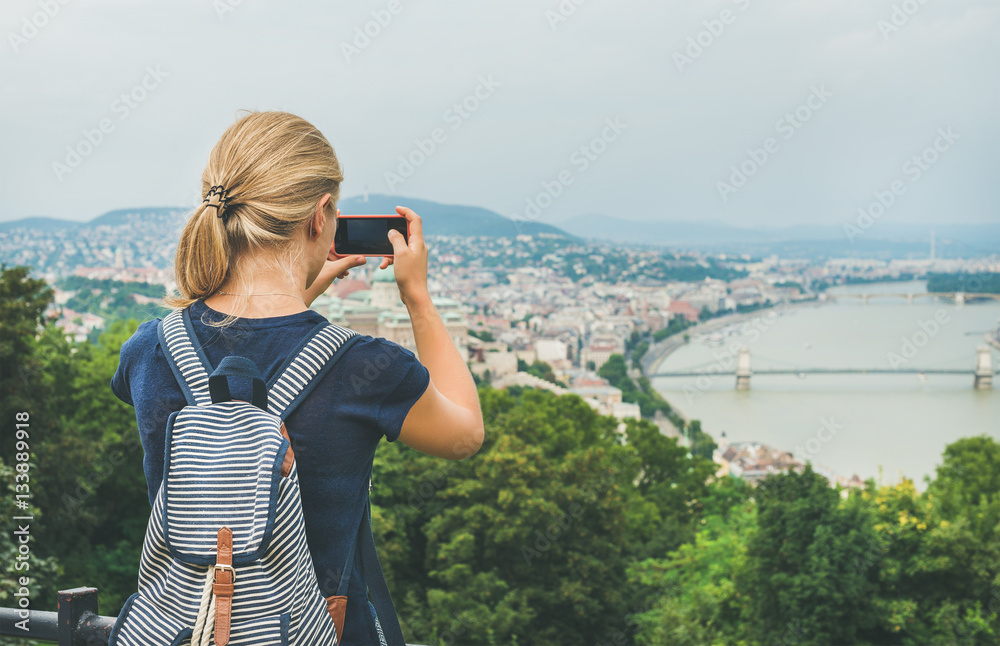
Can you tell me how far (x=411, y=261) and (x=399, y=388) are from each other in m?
0.23

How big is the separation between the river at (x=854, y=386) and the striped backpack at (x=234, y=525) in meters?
31.8

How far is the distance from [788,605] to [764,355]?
55685 mm

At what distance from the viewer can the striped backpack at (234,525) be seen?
0.86 m

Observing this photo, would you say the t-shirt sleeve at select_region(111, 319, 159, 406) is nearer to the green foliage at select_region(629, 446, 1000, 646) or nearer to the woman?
the woman

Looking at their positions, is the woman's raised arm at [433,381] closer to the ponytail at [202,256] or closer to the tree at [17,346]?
the ponytail at [202,256]

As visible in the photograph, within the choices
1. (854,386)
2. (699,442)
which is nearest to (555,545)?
(699,442)

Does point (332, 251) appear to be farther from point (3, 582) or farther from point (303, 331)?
point (3, 582)

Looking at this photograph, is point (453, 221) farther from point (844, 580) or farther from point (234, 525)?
point (234, 525)

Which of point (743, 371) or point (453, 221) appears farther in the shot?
point (453, 221)

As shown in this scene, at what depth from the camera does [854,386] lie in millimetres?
55312

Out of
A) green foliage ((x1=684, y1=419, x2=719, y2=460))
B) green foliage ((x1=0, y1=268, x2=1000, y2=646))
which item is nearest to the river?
green foliage ((x1=684, y1=419, x2=719, y2=460))

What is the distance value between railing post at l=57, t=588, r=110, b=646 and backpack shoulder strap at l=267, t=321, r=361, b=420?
0.65 m

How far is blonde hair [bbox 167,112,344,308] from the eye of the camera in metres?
0.99

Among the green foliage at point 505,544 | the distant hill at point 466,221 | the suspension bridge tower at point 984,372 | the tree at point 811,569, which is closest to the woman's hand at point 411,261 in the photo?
the tree at point 811,569
